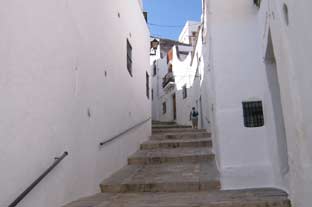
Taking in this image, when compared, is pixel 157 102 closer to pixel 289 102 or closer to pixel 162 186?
pixel 162 186

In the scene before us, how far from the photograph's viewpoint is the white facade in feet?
7.33

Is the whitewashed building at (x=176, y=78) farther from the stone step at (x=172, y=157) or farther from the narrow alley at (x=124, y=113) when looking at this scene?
the narrow alley at (x=124, y=113)

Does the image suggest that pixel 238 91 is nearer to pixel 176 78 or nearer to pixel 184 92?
A: pixel 184 92

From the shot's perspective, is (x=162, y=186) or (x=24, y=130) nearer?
(x=24, y=130)

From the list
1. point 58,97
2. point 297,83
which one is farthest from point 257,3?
point 58,97

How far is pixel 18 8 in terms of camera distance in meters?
2.35

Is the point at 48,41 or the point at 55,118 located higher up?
the point at 48,41

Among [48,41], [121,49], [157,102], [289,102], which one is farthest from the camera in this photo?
[157,102]

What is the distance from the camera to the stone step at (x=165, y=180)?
416cm

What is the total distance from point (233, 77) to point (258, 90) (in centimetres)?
38

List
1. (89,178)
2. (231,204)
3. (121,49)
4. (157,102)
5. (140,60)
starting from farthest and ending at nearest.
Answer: (157,102)
(140,60)
(121,49)
(89,178)
(231,204)

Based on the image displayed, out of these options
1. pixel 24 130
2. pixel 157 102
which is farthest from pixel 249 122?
pixel 157 102

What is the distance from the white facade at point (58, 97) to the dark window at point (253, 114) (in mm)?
2115

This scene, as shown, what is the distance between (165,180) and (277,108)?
186 cm
